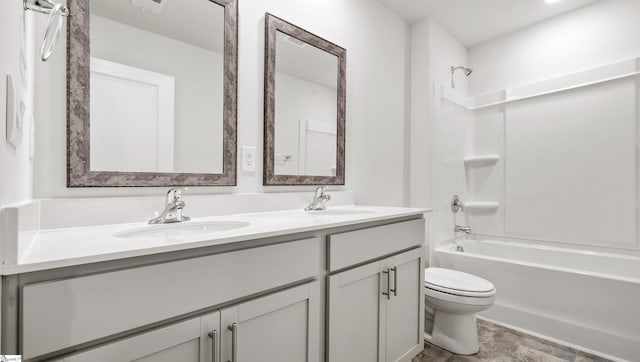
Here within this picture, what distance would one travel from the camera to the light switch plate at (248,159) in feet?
4.94

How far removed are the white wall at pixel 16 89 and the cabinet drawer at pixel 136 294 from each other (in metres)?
0.22

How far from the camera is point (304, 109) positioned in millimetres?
1794

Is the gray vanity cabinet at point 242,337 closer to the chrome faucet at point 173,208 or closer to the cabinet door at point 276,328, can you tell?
the cabinet door at point 276,328

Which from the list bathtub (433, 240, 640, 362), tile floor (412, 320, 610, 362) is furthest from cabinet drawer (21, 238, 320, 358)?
bathtub (433, 240, 640, 362)

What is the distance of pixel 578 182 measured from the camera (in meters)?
2.51

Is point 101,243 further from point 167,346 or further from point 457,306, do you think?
point 457,306

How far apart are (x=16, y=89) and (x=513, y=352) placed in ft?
8.57

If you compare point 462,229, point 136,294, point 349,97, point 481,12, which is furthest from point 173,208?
point 481,12

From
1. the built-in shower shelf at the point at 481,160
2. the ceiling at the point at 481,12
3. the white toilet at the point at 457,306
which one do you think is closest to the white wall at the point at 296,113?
the white toilet at the point at 457,306

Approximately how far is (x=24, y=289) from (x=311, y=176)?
4.53ft

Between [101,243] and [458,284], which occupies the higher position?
[101,243]

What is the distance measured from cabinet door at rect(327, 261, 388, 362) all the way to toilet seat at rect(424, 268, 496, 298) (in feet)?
1.98

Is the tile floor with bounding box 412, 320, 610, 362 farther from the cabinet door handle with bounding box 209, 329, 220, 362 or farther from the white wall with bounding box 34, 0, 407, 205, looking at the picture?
the cabinet door handle with bounding box 209, 329, 220, 362

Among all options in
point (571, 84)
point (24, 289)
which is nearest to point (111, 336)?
point (24, 289)
